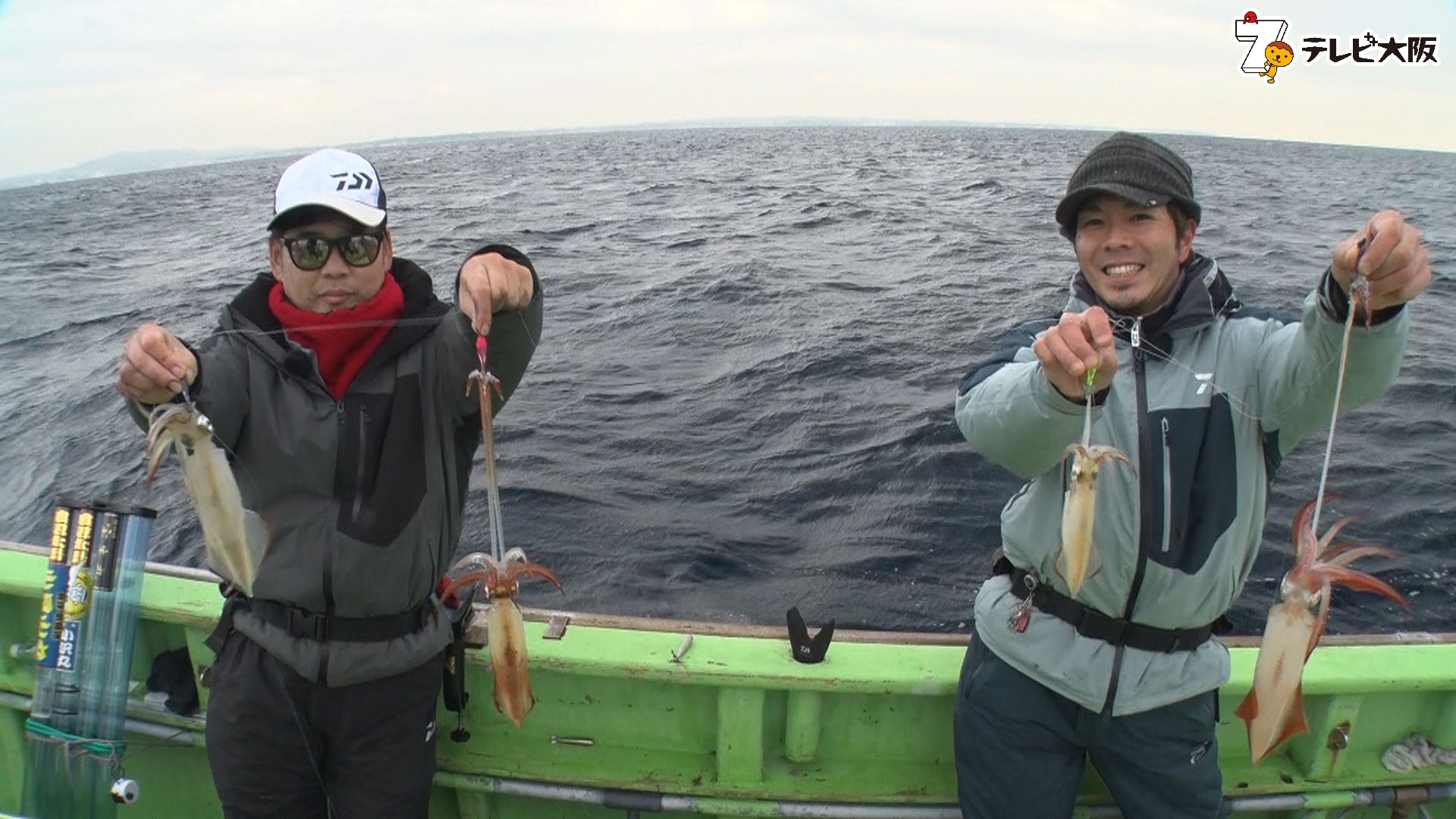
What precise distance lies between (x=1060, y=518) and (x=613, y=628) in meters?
1.65

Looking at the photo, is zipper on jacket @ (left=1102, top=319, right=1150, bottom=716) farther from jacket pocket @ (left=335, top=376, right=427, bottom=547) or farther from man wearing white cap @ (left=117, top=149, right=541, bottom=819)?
jacket pocket @ (left=335, top=376, right=427, bottom=547)

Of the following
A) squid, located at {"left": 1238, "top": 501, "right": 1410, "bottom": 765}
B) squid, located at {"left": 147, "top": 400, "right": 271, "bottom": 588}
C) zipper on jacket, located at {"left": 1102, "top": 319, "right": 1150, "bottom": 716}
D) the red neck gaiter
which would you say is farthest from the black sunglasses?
squid, located at {"left": 1238, "top": 501, "right": 1410, "bottom": 765}

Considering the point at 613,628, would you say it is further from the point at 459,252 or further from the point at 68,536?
the point at 459,252

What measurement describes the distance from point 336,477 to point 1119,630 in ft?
7.77

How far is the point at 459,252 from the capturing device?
702 inches

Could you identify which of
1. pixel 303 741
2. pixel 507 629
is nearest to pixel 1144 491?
pixel 507 629

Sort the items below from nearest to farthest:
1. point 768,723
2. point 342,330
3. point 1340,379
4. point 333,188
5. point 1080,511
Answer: point 1340,379
point 1080,511
point 333,188
point 342,330
point 768,723

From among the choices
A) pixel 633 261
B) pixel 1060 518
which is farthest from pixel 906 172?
→ pixel 1060 518

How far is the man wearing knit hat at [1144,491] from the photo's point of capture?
8.43 ft

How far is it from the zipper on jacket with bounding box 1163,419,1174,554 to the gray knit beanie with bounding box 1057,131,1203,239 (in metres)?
0.63

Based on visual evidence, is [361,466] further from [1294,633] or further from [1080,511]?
[1294,633]

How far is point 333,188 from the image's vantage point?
2.72 metres

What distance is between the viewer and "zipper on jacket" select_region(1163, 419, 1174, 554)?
8.52 feet

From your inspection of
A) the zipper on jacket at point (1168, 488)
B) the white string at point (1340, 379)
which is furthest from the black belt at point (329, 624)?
the white string at point (1340, 379)
